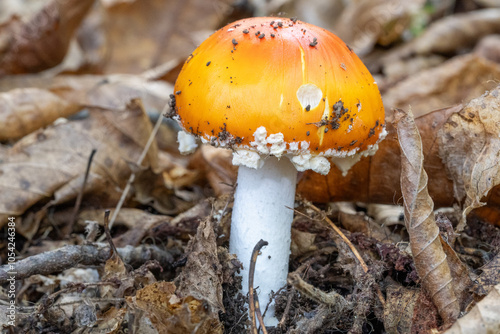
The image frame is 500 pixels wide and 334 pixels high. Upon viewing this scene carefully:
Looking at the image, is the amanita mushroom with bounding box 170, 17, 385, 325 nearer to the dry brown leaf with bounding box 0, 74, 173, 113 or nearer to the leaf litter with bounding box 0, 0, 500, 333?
the leaf litter with bounding box 0, 0, 500, 333

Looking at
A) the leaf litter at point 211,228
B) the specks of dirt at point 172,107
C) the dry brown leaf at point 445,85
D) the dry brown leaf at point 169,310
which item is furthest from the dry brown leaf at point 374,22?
the dry brown leaf at point 169,310

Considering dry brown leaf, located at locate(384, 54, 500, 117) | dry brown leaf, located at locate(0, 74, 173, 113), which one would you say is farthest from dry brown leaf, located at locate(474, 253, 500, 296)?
dry brown leaf, located at locate(384, 54, 500, 117)

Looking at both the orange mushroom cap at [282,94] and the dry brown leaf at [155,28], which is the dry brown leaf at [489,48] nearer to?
the dry brown leaf at [155,28]

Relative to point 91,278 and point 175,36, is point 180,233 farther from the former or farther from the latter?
point 175,36

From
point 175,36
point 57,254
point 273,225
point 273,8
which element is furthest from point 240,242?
point 273,8

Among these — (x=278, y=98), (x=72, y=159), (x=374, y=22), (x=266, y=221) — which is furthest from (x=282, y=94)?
(x=374, y=22)

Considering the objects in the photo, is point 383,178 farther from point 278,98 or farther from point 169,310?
point 169,310

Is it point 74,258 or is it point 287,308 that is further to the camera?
point 74,258
